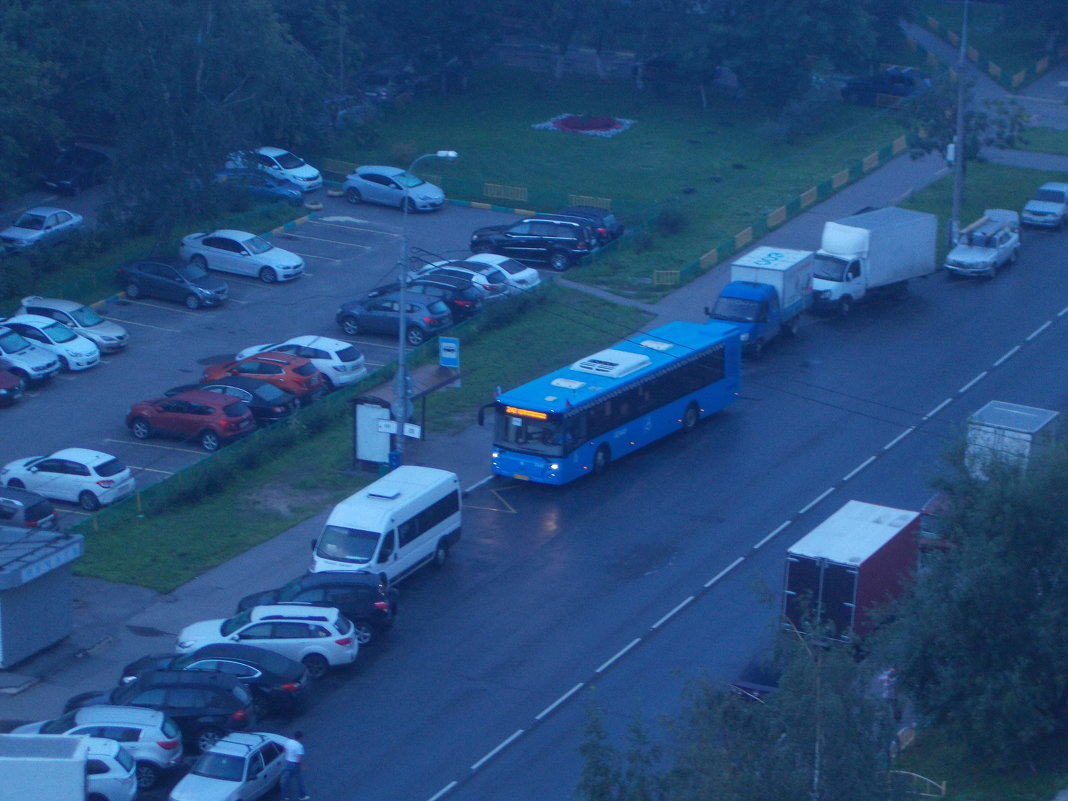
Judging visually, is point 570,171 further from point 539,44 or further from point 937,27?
point 937,27

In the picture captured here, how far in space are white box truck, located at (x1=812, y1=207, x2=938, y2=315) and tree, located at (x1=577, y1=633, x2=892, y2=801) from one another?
2699 centimetres

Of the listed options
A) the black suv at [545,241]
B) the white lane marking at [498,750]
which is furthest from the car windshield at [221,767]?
the black suv at [545,241]

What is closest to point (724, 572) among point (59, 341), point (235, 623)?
point (235, 623)

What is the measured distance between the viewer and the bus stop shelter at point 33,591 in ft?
69.7

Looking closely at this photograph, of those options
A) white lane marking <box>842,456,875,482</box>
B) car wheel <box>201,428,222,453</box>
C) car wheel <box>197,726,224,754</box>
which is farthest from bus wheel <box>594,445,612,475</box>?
car wheel <box>197,726,224,754</box>

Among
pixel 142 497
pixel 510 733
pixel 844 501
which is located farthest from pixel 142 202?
pixel 510 733

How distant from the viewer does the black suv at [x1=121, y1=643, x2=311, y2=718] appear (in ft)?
63.9

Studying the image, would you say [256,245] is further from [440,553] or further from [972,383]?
[972,383]

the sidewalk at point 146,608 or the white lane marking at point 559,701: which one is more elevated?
A: the white lane marking at point 559,701

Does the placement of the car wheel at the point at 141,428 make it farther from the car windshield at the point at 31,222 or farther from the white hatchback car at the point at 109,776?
the car windshield at the point at 31,222

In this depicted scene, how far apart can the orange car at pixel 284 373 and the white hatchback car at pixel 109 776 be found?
601 inches

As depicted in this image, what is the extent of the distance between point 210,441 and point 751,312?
13.8 m

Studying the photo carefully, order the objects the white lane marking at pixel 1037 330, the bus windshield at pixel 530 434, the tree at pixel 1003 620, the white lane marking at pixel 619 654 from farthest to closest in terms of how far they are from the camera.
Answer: the white lane marking at pixel 1037 330 < the bus windshield at pixel 530 434 < the white lane marking at pixel 619 654 < the tree at pixel 1003 620

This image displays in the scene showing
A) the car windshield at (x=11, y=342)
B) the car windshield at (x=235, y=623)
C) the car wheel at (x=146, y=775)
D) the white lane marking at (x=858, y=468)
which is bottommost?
the car wheel at (x=146, y=775)
